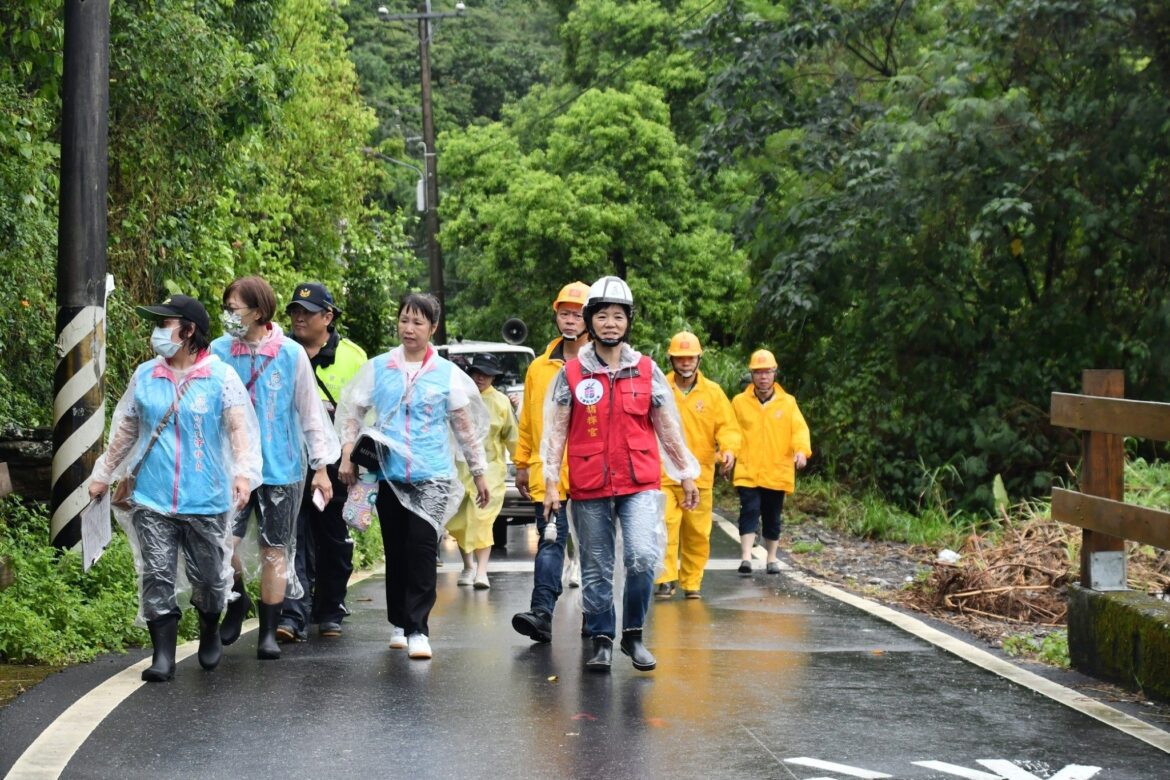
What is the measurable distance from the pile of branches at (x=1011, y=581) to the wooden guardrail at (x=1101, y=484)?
2.02 metres

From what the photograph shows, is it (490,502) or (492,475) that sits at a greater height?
(492,475)

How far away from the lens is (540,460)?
939 centimetres

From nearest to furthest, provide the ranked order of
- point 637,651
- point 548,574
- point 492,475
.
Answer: point 637,651
point 548,574
point 492,475

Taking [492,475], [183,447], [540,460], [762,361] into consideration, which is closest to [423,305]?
[540,460]

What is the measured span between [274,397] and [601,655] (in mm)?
2058

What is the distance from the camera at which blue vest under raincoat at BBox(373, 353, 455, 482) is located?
339 inches

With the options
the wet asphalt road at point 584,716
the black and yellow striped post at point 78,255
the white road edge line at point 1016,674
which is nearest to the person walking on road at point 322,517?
the wet asphalt road at point 584,716

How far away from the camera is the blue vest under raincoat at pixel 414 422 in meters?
8.60

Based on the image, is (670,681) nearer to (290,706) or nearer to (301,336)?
(290,706)

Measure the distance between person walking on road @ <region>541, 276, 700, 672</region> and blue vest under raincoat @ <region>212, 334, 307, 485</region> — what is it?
4.13 ft

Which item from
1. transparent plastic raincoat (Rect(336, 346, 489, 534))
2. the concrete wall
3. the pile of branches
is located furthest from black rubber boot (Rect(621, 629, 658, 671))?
the pile of branches

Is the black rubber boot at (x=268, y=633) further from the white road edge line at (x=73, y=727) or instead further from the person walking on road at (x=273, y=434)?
the white road edge line at (x=73, y=727)

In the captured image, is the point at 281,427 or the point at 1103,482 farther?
the point at 281,427

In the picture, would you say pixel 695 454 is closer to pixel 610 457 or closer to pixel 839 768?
pixel 610 457
